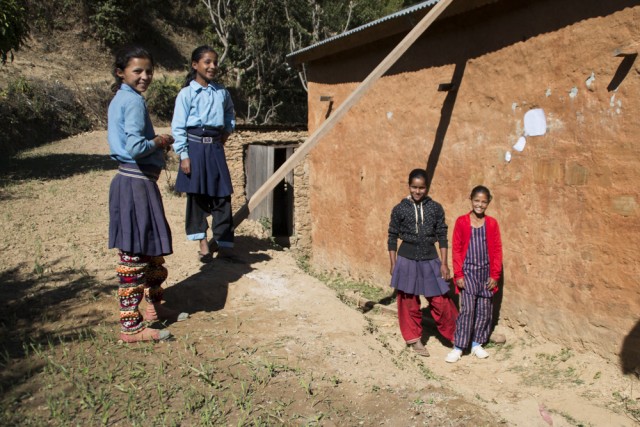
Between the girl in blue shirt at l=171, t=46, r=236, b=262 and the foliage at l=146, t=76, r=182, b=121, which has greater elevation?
the foliage at l=146, t=76, r=182, b=121

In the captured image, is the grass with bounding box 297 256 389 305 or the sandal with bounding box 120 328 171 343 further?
the grass with bounding box 297 256 389 305

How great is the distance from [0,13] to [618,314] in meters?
9.44

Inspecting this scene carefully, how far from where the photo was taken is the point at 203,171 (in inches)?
177

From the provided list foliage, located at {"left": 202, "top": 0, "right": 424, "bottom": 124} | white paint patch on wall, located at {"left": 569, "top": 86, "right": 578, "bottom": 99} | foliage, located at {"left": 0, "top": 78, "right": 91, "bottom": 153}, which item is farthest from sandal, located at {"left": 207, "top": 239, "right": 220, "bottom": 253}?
foliage, located at {"left": 202, "top": 0, "right": 424, "bottom": 124}

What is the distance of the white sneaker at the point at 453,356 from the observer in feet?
13.3

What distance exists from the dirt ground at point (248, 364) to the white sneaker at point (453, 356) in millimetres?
51

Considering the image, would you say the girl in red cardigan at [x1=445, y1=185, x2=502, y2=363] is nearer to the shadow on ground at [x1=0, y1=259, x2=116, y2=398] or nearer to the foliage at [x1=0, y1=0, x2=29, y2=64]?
the shadow on ground at [x1=0, y1=259, x2=116, y2=398]

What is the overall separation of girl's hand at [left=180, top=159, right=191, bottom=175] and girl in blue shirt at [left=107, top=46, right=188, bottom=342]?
0.99m

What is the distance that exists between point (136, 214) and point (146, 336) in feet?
2.50

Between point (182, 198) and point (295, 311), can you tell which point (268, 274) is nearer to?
point (295, 311)

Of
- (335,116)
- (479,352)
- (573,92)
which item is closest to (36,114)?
(335,116)

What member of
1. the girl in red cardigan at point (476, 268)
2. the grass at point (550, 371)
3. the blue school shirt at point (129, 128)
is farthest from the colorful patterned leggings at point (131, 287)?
the grass at point (550, 371)

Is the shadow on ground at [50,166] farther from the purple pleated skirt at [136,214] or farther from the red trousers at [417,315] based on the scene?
the red trousers at [417,315]

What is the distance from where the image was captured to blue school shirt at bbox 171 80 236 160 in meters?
4.38
